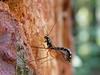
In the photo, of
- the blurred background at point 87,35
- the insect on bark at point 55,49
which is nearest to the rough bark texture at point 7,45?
the insect on bark at point 55,49

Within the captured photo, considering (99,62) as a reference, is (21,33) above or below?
above

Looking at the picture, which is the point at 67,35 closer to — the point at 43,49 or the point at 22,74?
the point at 43,49

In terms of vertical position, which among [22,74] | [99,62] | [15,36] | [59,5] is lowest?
[99,62]

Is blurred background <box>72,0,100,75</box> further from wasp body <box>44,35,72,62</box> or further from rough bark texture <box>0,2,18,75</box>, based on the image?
rough bark texture <box>0,2,18,75</box>

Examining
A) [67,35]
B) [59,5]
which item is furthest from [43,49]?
[67,35]

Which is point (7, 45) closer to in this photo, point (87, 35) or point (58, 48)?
point (58, 48)

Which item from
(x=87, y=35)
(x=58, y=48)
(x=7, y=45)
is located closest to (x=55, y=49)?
(x=58, y=48)

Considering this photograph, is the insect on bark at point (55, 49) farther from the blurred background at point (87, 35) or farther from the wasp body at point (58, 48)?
the blurred background at point (87, 35)

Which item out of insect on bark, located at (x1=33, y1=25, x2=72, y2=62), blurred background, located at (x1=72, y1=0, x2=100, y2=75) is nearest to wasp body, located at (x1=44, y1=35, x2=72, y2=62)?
insect on bark, located at (x1=33, y1=25, x2=72, y2=62)
